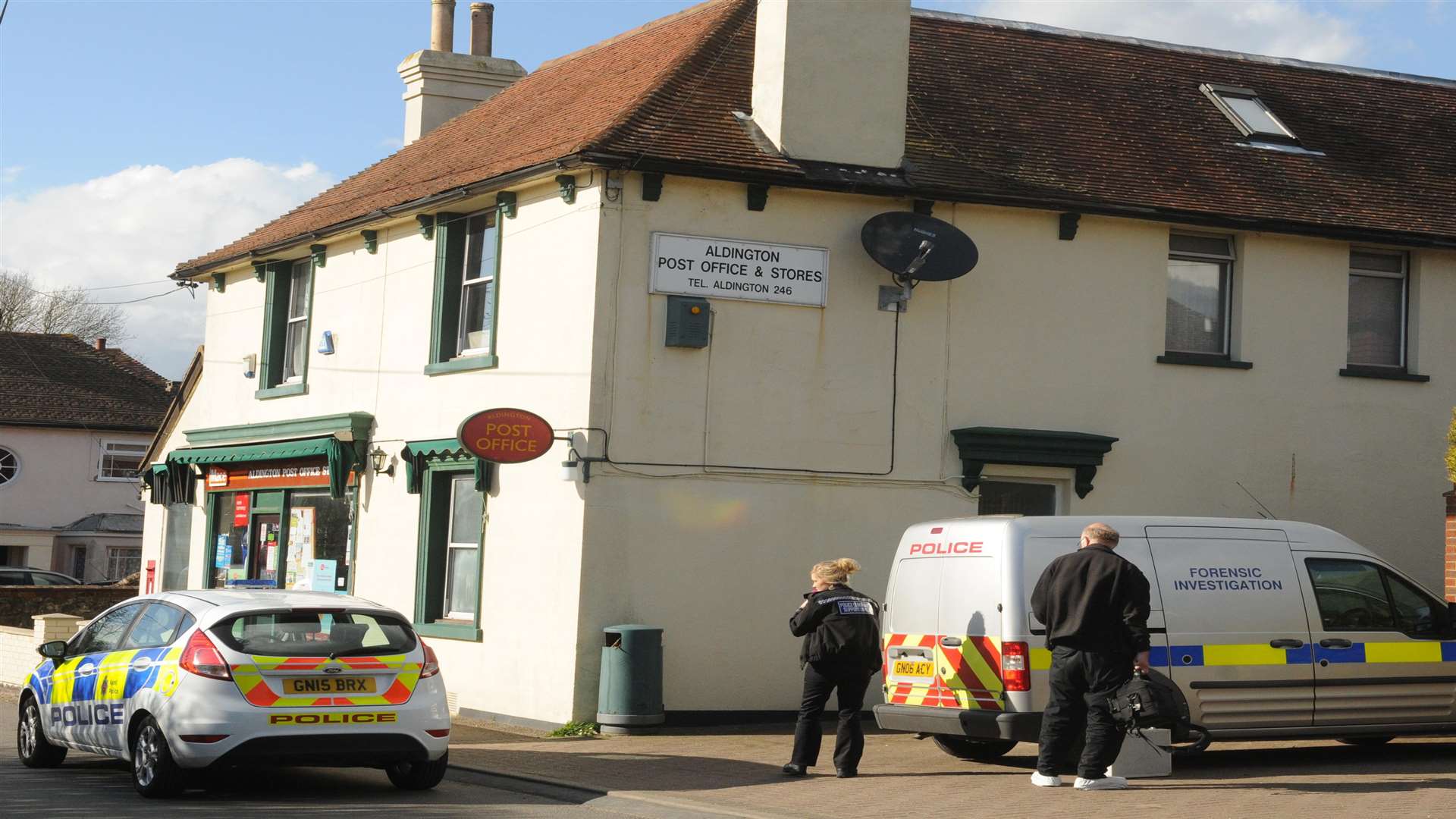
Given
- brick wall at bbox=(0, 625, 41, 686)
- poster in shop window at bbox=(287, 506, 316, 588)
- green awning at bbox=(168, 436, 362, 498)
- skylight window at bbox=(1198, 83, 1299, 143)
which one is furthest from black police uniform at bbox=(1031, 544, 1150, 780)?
brick wall at bbox=(0, 625, 41, 686)

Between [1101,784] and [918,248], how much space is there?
260 inches

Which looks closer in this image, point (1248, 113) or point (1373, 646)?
point (1373, 646)

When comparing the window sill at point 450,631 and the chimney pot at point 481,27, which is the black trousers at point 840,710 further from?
the chimney pot at point 481,27

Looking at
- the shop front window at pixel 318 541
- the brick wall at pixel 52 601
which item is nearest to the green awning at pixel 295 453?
the shop front window at pixel 318 541

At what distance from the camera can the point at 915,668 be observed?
1298cm

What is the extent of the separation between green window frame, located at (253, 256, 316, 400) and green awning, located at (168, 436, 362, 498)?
0.80 meters

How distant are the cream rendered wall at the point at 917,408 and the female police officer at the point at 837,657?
381 cm

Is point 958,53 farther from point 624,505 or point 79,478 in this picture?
point 79,478

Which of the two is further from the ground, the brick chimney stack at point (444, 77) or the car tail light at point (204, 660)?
the brick chimney stack at point (444, 77)

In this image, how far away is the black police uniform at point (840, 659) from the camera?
1234 centimetres

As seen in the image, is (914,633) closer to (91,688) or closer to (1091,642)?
(1091,642)

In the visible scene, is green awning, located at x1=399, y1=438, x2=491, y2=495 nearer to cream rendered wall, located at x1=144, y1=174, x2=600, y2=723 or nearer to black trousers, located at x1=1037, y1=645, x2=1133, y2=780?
cream rendered wall, located at x1=144, y1=174, x2=600, y2=723

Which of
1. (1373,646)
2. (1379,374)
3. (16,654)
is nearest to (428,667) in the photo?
(1373,646)

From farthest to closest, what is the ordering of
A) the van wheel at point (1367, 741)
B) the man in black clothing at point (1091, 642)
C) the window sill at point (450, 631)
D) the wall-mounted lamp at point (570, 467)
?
the window sill at point (450, 631)
the wall-mounted lamp at point (570, 467)
the van wheel at point (1367, 741)
the man in black clothing at point (1091, 642)
